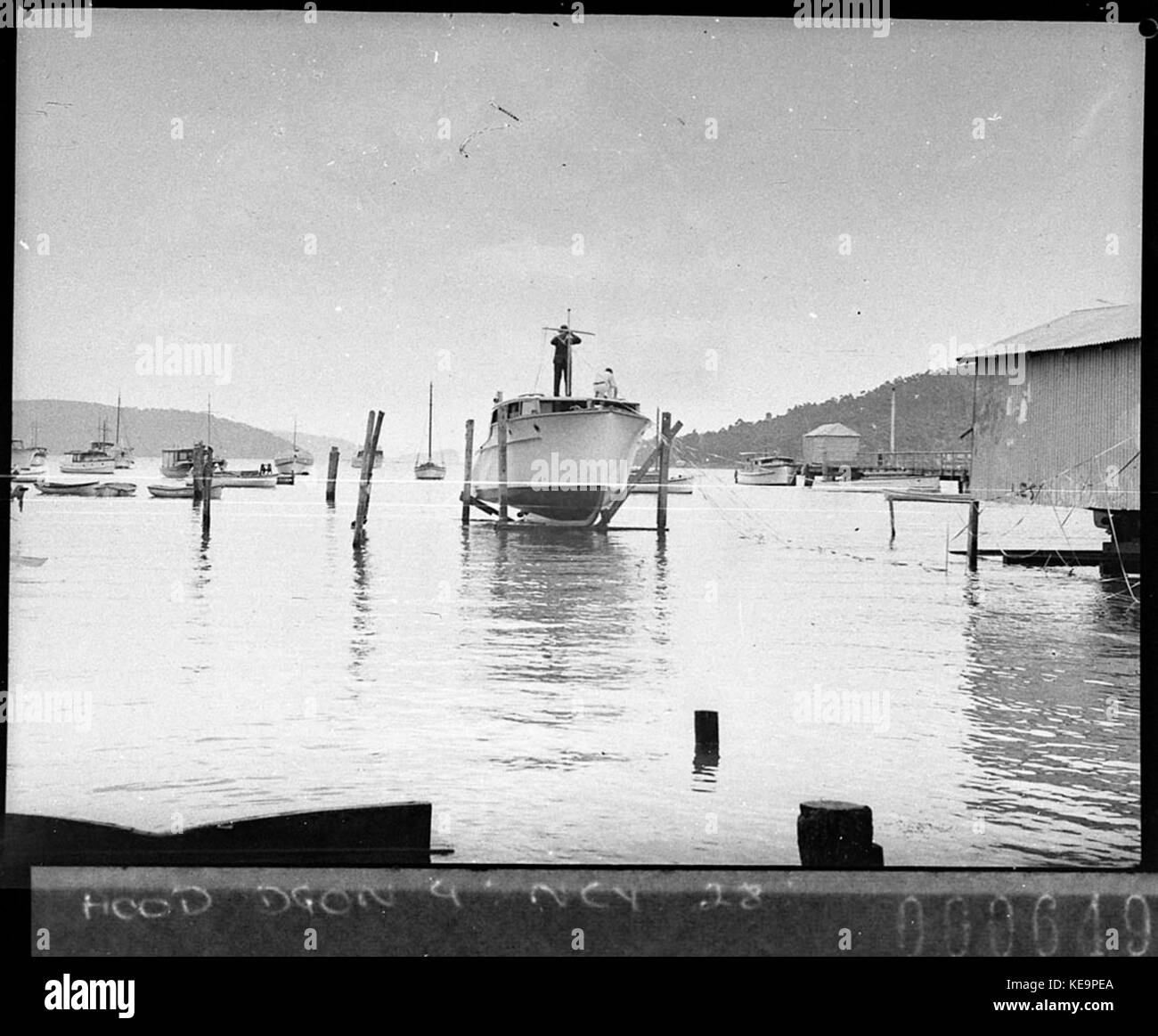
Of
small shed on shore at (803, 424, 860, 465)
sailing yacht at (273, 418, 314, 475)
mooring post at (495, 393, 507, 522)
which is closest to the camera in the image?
mooring post at (495, 393, 507, 522)

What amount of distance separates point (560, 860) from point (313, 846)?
7.35ft

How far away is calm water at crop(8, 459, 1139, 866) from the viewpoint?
704 cm

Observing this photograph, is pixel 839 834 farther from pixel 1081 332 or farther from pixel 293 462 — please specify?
pixel 293 462

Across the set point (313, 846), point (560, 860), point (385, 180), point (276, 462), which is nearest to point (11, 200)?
point (313, 846)

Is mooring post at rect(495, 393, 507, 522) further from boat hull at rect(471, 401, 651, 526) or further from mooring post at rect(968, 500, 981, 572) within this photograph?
mooring post at rect(968, 500, 981, 572)

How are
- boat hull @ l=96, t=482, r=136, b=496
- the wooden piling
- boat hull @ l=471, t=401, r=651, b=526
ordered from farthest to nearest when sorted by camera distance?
1. boat hull @ l=96, t=482, r=136, b=496
2. boat hull @ l=471, t=401, r=651, b=526
3. the wooden piling

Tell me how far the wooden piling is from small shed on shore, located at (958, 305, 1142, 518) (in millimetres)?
12123

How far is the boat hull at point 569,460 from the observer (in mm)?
32656

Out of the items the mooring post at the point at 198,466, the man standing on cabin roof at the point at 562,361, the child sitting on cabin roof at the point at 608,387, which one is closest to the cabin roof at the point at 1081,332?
the child sitting on cabin roof at the point at 608,387

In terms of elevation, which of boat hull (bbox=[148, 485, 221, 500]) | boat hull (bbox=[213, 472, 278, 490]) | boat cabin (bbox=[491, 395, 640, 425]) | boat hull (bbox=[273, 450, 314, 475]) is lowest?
boat hull (bbox=[148, 485, 221, 500])

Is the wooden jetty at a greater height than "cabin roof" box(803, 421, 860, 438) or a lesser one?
lesser

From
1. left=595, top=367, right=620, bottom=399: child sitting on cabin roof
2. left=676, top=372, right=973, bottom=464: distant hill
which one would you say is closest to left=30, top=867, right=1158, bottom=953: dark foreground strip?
left=676, top=372, right=973, bottom=464: distant hill
